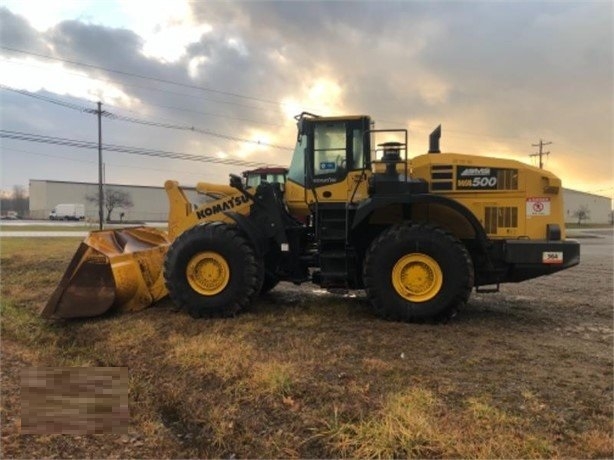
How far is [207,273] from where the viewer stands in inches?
305

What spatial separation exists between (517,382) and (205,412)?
2.64 meters

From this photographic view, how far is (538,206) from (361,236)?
2.42m

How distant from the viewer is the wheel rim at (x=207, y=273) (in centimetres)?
768

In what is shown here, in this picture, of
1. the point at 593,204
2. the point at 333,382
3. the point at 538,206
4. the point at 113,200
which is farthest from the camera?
the point at 593,204

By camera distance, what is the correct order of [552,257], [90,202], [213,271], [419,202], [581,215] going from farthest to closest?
[581,215], [90,202], [213,271], [419,202], [552,257]

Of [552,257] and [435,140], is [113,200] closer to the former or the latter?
[435,140]

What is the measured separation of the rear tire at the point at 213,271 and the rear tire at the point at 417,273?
1.67m

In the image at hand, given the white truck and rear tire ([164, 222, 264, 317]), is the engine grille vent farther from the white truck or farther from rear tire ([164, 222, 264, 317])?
the white truck

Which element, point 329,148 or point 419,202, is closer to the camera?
point 419,202

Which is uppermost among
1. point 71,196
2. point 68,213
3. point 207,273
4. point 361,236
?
point 71,196

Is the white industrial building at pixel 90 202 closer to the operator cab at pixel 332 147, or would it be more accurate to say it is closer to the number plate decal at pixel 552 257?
the operator cab at pixel 332 147

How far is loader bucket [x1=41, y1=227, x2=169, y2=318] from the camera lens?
775 centimetres

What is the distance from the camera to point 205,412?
4281 mm

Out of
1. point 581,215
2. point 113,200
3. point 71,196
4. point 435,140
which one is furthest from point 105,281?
point 581,215
